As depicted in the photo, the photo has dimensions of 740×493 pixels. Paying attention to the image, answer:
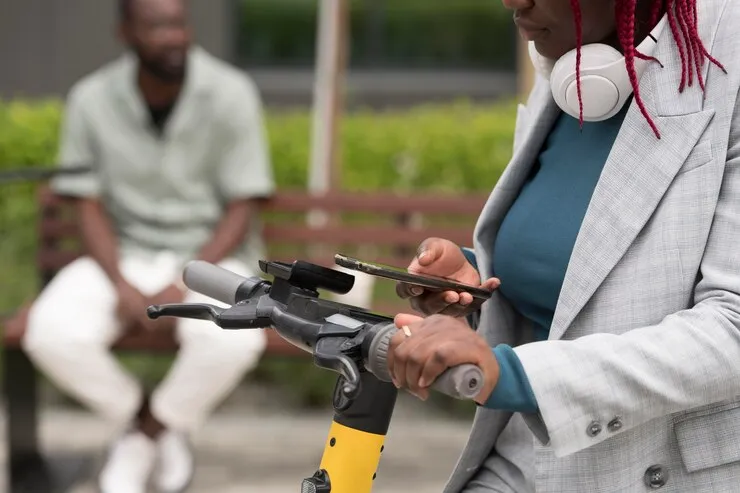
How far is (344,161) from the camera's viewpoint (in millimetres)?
6988

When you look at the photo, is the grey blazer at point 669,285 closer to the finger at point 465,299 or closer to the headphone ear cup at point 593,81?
the headphone ear cup at point 593,81

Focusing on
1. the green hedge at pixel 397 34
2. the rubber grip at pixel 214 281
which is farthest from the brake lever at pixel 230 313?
the green hedge at pixel 397 34

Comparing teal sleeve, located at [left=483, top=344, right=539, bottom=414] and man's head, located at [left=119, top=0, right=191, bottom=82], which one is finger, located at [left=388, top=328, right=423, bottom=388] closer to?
teal sleeve, located at [left=483, top=344, right=539, bottom=414]

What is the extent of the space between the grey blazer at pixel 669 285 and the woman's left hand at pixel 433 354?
6.9 inches

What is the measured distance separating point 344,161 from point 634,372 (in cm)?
534

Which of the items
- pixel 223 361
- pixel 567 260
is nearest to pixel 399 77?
pixel 223 361

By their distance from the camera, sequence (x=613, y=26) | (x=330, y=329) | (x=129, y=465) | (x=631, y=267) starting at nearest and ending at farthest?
(x=330, y=329) < (x=631, y=267) < (x=613, y=26) < (x=129, y=465)

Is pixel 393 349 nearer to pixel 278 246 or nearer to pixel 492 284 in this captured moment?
pixel 492 284

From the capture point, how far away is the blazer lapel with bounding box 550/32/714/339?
6.25 ft

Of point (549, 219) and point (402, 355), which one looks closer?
point (402, 355)

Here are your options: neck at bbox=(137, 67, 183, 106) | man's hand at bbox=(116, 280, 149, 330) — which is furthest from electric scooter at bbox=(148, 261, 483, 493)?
neck at bbox=(137, 67, 183, 106)

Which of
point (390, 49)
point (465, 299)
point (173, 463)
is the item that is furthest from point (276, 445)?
point (390, 49)

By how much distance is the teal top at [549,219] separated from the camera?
81.4 inches

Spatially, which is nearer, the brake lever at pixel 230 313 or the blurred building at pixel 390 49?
the brake lever at pixel 230 313
